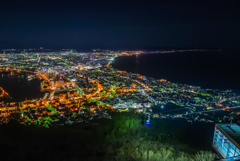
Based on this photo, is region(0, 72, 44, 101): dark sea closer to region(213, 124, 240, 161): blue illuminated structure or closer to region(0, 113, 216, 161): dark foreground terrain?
region(0, 113, 216, 161): dark foreground terrain

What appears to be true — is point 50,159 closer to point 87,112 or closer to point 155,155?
point 155,155

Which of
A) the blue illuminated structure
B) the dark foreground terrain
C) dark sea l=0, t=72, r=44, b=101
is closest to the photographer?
the blue illuminated structure

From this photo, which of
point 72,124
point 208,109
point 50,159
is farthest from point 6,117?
point 208,109

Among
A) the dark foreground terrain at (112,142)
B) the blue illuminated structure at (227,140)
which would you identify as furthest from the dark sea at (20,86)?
the blue illuminated structure at (227,140)

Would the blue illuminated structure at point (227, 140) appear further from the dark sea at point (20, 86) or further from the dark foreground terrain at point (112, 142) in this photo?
the dark sea at point (20, 86)

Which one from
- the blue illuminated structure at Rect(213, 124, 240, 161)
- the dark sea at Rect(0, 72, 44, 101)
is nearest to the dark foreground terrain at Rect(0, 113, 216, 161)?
the blue illuminated structure at Rect(213, 124, 240, 161)
